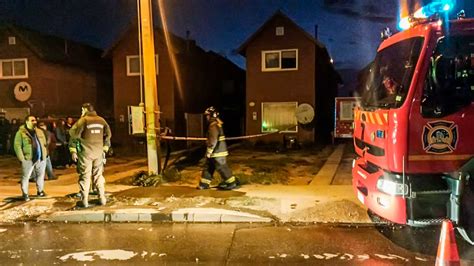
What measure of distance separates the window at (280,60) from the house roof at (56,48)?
38.4ft

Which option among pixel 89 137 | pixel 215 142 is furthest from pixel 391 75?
pixel 89 137

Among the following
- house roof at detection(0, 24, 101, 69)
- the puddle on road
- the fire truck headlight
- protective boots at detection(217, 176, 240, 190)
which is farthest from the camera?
house roof at detection(0, 24, 101, 69)

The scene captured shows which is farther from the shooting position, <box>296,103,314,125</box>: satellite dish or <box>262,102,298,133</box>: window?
<box>262,102,298,133</box>: window

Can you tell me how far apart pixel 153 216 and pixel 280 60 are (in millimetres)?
16004

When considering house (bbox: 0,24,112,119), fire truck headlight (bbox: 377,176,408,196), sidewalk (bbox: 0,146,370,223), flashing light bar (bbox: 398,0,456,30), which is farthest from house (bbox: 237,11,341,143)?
fire truck headlight (bbox: 377,176,408,196)

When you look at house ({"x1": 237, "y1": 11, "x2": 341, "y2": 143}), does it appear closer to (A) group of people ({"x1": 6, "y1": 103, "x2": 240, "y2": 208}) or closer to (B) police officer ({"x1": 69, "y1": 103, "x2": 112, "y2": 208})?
(A) group of people ({"x1": 6, "y1": 103, "x2": 240, "y2": 208})

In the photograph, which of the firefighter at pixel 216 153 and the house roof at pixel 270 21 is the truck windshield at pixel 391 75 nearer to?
the firefighter at pixel 216 153

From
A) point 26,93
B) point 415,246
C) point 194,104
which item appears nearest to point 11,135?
point 26,93

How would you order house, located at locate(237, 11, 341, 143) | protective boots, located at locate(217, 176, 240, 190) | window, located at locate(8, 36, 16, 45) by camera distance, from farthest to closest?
window, located at locate(8, 36, 16, 45) < house, located at locate(237, 11, 341, 143) < protective boots, located at locate(217, 176, 240, 190)

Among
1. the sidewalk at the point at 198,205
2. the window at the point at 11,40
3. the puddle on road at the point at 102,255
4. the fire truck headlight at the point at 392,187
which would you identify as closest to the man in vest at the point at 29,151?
the sidewalk at the point at 198,205

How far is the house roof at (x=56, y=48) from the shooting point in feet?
81.4

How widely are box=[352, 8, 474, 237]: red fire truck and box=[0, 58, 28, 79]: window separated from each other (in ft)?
79.6

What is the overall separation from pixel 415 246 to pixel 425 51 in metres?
2.60

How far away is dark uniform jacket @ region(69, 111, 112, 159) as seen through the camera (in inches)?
→ 317
